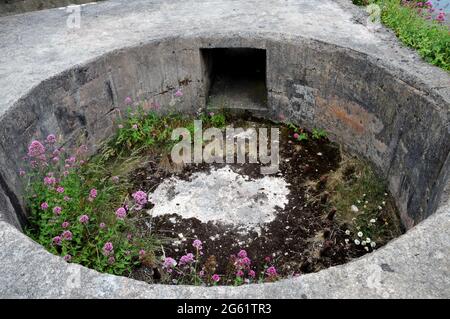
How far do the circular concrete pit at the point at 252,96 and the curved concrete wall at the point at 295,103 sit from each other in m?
0.01

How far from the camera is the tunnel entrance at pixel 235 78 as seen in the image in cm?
567

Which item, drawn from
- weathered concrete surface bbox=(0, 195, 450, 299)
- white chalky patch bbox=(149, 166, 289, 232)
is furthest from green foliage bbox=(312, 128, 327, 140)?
weathered concrete surface bbox=(0, 195, 450, 299)

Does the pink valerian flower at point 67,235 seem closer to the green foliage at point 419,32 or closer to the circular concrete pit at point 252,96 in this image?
the circular concrete pit at point 252,96

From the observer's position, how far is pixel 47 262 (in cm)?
240

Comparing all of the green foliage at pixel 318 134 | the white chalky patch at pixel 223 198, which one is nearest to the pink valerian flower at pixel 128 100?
the white chalky patch at pixel 223 198

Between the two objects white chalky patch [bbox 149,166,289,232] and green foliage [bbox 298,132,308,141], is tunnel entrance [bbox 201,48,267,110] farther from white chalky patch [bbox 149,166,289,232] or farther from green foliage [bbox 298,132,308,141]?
white chalky patch [bbox 149,166,289,232]

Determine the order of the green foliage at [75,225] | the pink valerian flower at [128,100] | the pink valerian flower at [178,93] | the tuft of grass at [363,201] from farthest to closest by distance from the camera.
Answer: the pink valerian flower at [178,93]
the pink valerian flower at [128,100]
the tuft of grass at [363,201]
the green foliage at [75,225]

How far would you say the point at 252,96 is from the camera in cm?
577

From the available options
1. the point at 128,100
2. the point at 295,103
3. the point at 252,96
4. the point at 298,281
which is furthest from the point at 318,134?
the point at 298,281

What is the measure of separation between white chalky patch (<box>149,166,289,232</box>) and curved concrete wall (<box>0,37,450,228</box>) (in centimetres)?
106

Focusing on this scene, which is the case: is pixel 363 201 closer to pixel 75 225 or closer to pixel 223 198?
pixel 223 198

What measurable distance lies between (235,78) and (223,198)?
2289 mm

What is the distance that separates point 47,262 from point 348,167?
3.39 metres
